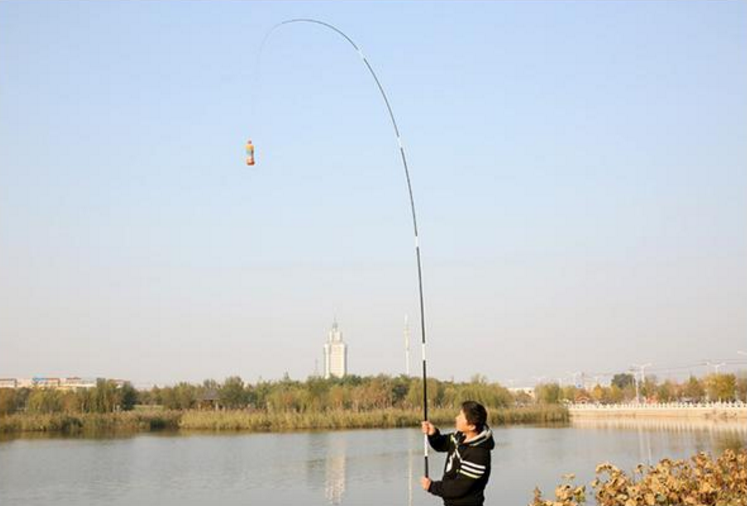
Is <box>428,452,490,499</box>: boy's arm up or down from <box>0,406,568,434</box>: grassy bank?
up

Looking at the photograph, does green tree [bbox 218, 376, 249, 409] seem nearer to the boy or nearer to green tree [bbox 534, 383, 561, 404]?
green tree [bbox 534, 383, 561, 404]

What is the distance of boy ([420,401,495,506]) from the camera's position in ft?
17.5

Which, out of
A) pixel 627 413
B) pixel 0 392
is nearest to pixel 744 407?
pixel 627 413

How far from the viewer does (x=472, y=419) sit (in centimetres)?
532

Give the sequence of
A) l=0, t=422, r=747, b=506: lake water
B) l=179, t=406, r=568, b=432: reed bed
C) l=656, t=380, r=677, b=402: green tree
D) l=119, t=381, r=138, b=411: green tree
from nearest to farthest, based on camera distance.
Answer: l=0, t=422, r=747, b=506: lake water, l=179, t=406, r=568, b=432: reed bed, l=119, t=381, r=138, b=411: green tree, l=656, t=380, r=677, b=402: green tree

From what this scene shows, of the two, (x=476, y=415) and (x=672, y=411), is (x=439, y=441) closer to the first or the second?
(x=476, y=415)

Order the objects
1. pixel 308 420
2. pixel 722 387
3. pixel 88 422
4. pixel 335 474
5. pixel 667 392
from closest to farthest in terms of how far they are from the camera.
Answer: pixel 335 474
pixel 88 422
pixel 308 420
pixel 722 387
pixel 667 392

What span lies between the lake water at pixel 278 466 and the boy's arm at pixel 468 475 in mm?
6972

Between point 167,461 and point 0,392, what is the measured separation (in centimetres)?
2257

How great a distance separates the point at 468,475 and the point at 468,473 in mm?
12

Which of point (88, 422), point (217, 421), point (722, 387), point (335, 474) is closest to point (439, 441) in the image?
point (335, 474)

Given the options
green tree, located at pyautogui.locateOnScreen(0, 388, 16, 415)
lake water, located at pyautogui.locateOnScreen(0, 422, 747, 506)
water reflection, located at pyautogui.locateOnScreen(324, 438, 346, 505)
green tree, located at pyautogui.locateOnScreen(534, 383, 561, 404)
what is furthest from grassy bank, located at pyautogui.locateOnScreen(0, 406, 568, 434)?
green tree, located at pyautogui.locateOnScreen(534, 383, 561, 404)

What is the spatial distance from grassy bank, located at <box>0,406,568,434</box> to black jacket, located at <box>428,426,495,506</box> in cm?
3795

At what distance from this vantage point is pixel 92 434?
4125cm
